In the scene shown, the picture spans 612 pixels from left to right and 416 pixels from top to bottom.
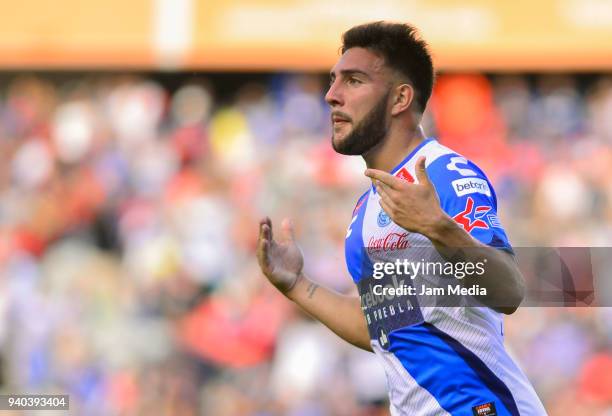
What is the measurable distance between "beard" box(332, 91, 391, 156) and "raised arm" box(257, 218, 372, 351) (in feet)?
1.77

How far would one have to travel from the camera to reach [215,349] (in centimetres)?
1029

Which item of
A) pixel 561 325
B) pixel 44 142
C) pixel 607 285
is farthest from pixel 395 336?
pixel 44 142

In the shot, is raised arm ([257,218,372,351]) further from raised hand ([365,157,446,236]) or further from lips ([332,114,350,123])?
raised hand ([365,157,446,236])

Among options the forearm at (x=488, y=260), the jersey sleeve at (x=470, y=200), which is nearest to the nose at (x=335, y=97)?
the jersey sleeve at (x=470, y=200)

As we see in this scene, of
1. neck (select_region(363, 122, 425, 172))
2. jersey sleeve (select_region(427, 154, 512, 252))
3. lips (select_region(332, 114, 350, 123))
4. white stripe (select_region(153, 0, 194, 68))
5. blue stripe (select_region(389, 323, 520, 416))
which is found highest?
white stripe (select_region(153, 0, 194, 68))

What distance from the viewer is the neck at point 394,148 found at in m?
4.51

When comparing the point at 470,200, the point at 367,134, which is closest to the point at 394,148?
the point at 367,134

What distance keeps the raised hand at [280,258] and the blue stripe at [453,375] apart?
95 cm

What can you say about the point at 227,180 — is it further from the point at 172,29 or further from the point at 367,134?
the point at 367,134

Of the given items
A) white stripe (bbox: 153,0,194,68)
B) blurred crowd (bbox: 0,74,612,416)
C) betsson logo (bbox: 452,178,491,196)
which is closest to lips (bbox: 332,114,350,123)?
betsson logo (bbox: 452,178,491,196)

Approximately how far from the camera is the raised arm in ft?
15.6

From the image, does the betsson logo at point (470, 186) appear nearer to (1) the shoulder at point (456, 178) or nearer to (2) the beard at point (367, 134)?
(1) the shoulder at point (456, 178)

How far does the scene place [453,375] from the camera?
13.1 ft

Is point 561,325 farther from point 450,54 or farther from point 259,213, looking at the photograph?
point 450,54
